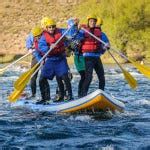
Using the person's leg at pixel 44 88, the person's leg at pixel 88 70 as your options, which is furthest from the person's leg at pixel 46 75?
the person's leg at pixel 88 70

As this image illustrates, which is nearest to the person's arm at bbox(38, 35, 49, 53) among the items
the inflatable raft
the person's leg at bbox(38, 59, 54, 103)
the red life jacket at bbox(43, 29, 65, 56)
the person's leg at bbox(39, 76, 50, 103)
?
the red life jacket at bbox(43, 29, 65, 56)

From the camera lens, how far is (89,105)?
1395 cm

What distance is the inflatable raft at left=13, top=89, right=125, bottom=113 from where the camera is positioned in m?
13.8

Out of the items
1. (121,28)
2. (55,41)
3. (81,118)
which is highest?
(55,41)

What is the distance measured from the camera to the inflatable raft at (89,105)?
13750mm

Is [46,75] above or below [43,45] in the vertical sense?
below

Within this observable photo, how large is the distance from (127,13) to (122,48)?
294 centimetres

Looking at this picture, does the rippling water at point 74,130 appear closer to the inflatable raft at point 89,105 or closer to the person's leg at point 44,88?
the inflatable raft at point 89,105

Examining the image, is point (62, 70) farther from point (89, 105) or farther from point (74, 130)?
point (74, 130)

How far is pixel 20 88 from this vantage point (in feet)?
47.6

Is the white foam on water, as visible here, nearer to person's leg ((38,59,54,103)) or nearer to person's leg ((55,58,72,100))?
person's leg ((55,58,72,100))

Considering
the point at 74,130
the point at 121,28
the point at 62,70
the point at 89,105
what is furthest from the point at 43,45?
the point at 121,28

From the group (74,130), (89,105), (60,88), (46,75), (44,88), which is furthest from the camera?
(44,88)

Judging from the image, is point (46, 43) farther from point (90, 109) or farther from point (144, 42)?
point (144, 42)
